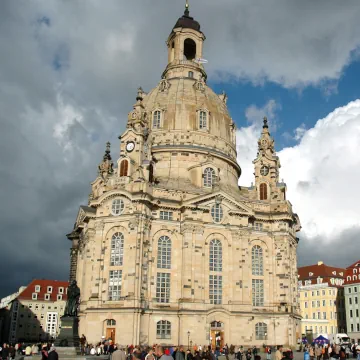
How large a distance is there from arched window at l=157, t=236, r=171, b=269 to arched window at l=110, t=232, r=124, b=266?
3.96 m

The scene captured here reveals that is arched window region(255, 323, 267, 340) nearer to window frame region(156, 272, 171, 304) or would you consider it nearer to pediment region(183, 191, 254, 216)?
window frame region(156, 272, 171, 304)

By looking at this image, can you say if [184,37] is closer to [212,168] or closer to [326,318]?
[212,168]

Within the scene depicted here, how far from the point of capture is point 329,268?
93.2 meters

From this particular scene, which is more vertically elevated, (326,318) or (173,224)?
(173,224)

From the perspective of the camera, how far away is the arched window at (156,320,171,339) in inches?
1937

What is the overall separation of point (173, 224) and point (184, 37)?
104 feet

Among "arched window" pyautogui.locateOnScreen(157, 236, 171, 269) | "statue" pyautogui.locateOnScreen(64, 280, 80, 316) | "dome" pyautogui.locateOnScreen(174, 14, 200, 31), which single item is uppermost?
"dome" pyautogui.locateOnScreen(174, 14, 200, 31)

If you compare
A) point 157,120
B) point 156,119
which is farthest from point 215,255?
point 156,119

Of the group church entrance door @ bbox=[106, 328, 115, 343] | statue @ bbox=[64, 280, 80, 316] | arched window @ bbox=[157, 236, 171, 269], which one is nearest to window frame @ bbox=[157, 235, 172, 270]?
arched window @ bbox=[157, 236, 171, 269]

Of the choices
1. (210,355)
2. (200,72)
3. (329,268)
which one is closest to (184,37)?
(200,72)

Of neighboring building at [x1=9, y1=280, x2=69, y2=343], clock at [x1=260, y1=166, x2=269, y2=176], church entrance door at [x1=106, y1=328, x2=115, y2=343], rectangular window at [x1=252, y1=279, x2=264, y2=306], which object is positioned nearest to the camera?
church entrance door at [x1=106, y1=328, x2=115, y2=343]

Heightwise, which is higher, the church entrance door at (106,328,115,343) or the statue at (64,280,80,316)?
the statue at (64,280,80,316)

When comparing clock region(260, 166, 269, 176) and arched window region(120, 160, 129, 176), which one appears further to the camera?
clock region(260, 166, 269, 176)

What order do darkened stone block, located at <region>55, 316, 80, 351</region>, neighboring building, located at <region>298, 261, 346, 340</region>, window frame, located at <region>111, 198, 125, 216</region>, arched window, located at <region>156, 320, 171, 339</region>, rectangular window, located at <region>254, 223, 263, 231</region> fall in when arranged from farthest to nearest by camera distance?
neighboring building, located at <region>298, 261, 346, 340</region>, rectangular window, located at <region>254, 223, 263, 231</region>, window frame, located at <region>111, 198, 125, 216</region>, arched window, located at <region>156, 320, 171, 339</region>, darkened stone block, located at <region>55, 316, 80, 351</region>
